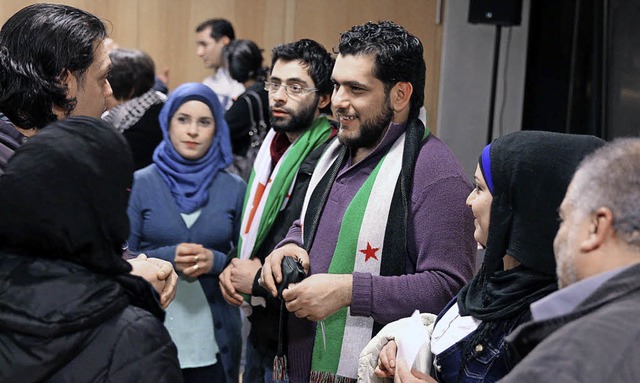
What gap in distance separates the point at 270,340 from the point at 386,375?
76 cm

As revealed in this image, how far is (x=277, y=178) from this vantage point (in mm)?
3205

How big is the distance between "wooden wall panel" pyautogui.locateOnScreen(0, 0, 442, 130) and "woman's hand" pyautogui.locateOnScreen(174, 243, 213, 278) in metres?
3.48

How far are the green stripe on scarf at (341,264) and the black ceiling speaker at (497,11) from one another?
3.08m

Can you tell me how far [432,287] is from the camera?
96.5 inches

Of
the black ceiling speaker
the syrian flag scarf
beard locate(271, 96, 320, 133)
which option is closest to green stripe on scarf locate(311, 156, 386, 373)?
the syrian flag scarf

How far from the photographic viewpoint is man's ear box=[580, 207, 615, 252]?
4.71ft

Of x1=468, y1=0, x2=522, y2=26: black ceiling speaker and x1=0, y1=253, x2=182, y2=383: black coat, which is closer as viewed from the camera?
x1=0, y1=253, x2=182, y2=383: black coat

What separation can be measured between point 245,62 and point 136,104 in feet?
4.13

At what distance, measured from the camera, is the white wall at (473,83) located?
19.8 ft

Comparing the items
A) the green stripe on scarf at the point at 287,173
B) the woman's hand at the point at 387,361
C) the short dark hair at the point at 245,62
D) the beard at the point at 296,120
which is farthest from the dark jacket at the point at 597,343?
the short dark hair at the point at 245,62

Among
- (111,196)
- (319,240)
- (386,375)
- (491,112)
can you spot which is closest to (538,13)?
(491,112)

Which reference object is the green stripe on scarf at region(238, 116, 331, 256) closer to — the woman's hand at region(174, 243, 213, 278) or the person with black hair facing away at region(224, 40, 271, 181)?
the woman's hand at region(174, 243, 213, 278)

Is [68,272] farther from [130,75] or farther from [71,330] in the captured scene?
[130,75]

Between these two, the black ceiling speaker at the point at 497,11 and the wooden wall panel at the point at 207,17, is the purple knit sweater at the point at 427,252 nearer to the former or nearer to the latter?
the black ceiling speaker at the point at 497,11
